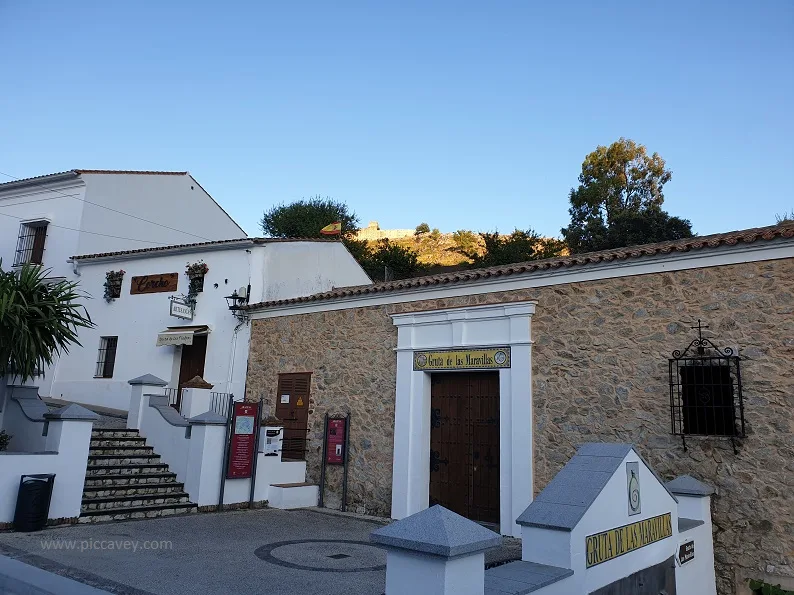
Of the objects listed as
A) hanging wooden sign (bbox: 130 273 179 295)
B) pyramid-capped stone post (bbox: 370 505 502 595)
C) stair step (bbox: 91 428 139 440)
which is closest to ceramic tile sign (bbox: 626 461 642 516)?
pyramid-capped stone post (bbox: 370 505 502 595)

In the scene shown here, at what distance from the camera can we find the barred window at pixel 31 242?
56.6 ft

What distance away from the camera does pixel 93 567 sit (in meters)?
6.11

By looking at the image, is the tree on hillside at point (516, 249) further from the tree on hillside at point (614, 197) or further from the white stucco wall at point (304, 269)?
the white stucco wall at point (304, 269)

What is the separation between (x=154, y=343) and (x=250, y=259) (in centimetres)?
338

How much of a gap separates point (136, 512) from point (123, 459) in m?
1.34

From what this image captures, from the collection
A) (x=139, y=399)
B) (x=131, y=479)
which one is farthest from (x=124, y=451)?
(x=139, y=399)

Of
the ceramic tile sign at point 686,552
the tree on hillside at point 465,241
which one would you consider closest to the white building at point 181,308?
the ceramic tile sign at point 686,552

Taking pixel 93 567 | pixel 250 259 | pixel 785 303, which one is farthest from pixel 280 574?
pixel 250 259

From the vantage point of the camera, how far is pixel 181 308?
13.9m

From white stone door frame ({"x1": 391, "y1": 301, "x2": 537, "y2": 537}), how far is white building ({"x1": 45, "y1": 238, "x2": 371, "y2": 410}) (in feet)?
14.7

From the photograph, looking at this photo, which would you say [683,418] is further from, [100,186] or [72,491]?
[100,186]

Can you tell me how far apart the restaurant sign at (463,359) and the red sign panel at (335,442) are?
204 cm

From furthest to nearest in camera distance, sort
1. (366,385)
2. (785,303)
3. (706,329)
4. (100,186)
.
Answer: (100,186) → (366,385) → (706,329) → (785,303)

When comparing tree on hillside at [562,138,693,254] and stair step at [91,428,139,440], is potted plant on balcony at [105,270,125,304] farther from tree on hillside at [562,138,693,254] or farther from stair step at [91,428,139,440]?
tree on hillside at [562,138,693,254]
